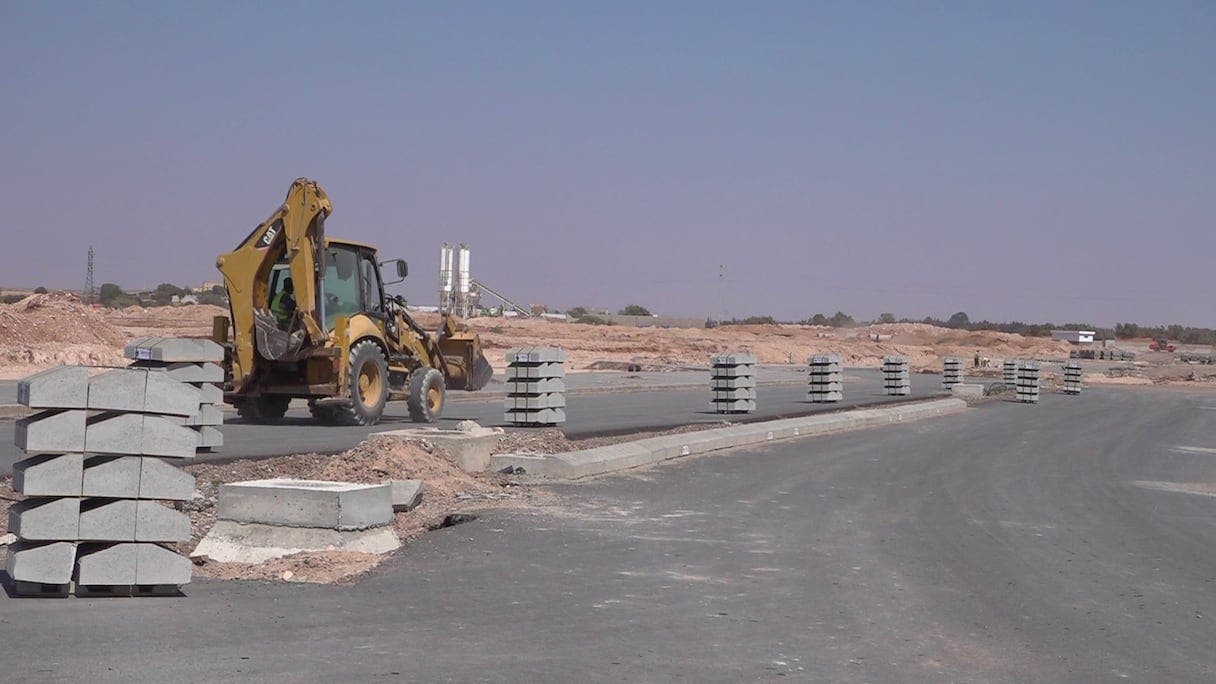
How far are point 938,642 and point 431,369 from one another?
55.2 feet

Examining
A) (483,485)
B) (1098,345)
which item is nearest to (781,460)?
(483,485)

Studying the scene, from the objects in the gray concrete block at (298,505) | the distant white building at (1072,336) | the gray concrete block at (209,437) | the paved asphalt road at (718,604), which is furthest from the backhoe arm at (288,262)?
the distant white building at (1072,336)

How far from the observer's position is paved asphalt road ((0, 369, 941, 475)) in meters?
17.6

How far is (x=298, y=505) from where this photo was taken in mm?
9477

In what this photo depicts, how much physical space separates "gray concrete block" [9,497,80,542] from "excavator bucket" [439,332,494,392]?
57.1 ft

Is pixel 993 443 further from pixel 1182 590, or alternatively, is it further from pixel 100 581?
pixel 100 581

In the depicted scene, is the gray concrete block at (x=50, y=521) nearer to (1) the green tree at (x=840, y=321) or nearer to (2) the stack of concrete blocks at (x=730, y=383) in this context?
(2) the stack of concrete blocks at (x=730, y=383)

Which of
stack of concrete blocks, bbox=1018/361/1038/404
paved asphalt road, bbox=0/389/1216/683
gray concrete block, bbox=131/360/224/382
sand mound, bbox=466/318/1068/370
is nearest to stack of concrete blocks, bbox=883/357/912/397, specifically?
stack of concrete blocks, bbox=1018/361/1038/404

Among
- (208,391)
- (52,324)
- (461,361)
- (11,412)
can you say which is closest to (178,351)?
(208,391)

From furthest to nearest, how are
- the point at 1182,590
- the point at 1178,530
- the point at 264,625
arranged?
1. the point at 1178,530
2. the point at 1182,590
3. the point at 264,625

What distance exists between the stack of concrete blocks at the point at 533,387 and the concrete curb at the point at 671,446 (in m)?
2.78

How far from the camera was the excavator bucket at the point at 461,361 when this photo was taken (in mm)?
25453

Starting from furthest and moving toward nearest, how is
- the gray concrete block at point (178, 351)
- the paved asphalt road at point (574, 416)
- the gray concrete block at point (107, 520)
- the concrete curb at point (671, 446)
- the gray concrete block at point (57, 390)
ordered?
the paved asphalt road at point (574, 416), the gray concrete block at point (178, 351), the concrete curb at point (671, 446), the gray concrete block at point (107, 520), the gray concrete block at point (57, 390)

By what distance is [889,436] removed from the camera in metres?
24.9
